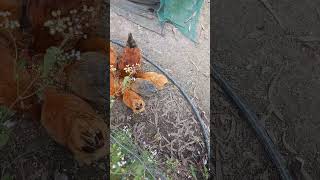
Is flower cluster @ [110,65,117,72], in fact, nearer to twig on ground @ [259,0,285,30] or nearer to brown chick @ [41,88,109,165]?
brown chick @ [41,88,109,165]

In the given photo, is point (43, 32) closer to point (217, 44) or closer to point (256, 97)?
point (217, 44)

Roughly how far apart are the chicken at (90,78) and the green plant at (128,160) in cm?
14

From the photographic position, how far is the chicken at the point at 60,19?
1.85 metres

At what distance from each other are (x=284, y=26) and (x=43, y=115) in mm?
978

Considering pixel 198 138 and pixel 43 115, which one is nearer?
pixel 43 115

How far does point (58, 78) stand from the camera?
1.88 meters

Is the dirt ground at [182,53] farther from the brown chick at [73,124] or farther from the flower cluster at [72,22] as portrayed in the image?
the brown chick at [73,124]

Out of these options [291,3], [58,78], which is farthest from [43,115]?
[291,3]

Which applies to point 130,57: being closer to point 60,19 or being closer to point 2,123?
point 60,19

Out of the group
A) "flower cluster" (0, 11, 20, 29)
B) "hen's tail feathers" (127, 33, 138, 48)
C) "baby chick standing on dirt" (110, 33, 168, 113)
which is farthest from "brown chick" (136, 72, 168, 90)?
"flower cluster" (0, 11, 20, 29)

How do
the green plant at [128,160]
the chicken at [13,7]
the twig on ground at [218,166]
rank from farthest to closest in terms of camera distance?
the twig on ground at [218,166] < the green plant at [128,160] < the chicken at [13,7]

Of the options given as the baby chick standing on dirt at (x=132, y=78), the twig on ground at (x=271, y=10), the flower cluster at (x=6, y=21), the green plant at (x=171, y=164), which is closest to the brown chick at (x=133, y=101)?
the baby chick standing on dirt at (x=132, y=78)

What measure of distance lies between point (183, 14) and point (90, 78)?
0.41 m

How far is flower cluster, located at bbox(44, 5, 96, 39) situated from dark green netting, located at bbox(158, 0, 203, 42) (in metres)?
0.26
